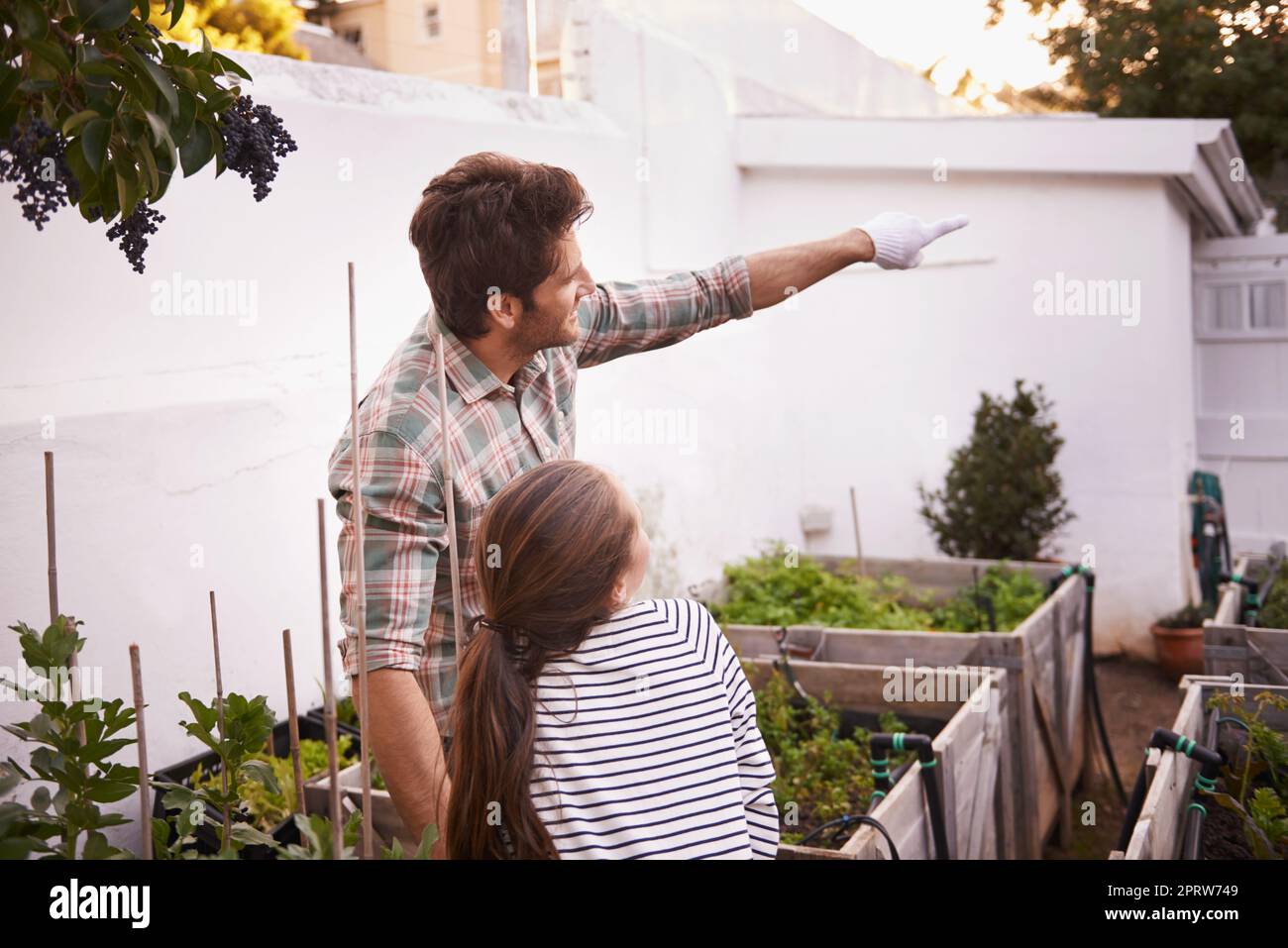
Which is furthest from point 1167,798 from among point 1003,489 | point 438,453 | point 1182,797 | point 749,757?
point 1003,489

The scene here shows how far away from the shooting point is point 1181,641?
6203mm

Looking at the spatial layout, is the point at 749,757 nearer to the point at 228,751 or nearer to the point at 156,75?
the point at 228,751

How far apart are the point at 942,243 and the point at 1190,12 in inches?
82.2

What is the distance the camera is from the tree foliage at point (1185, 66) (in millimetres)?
6902

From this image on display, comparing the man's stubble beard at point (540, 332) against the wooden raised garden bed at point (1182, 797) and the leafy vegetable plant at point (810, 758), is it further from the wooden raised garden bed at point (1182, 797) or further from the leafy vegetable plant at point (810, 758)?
the leafy vegetable plant at point (810, 758)

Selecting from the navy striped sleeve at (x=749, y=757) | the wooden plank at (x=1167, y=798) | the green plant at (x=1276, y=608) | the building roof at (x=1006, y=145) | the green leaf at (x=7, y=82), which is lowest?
the wooden plank at (x=1167, y=798)

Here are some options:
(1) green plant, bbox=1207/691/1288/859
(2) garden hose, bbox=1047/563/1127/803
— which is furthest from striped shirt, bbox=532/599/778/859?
(2) garden hose, bbox=1047/563/1127/803

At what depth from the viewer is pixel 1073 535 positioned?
21.8ft

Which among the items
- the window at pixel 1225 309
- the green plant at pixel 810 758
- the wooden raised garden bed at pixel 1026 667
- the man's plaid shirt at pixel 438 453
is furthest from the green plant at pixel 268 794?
the window at pixel 1225 309

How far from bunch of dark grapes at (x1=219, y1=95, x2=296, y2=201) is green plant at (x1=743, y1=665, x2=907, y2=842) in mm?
2025

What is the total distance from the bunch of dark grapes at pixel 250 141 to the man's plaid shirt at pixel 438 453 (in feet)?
1.23

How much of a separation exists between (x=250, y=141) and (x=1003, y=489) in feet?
17.2
